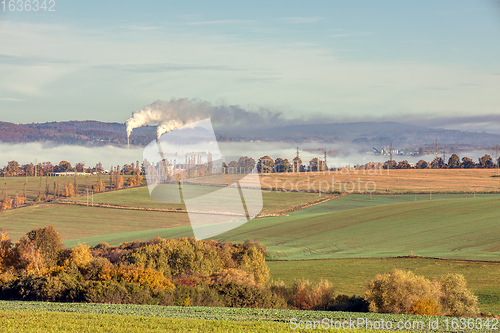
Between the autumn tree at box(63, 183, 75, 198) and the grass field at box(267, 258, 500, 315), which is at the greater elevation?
the autumn tree at box(63, 183, 75, 198)

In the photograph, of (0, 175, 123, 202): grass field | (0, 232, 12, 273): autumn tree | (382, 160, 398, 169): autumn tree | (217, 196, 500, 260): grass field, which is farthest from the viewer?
(382, 160, 398, 169): autumn tree

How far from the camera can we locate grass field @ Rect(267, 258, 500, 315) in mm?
35844

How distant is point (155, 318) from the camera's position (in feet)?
67.3

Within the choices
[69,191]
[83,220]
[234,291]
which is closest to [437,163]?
[69,191]

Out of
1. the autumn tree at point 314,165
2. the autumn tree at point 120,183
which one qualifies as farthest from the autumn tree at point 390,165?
the autumn tree at point 120,183

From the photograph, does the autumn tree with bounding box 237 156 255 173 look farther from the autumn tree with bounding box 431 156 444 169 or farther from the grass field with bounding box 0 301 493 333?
the grass field with bounding box 0 301 493 333

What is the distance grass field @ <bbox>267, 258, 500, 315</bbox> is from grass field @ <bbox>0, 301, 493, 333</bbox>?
12.8 m

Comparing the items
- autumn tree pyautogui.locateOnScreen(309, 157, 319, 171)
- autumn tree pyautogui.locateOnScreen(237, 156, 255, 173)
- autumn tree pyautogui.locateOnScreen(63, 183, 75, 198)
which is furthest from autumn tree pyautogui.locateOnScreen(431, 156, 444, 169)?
autumn tree pyautogui.locateOnScreen(63, 183, 75, 198)

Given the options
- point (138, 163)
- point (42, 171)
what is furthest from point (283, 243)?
point (42, 171)

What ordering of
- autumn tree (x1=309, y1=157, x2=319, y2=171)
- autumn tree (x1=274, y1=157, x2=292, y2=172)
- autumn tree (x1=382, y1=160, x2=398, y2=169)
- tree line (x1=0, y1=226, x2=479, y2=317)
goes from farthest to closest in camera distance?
1. autumn tree (x1=309, y1=157, x2=319, y2=171)
2. autumn tree (x1=382, y1=160, x2=398, y2=169)
3. autumn tree (x1=274, y1=157, x2=292, y2=172)
4. tree line (x1=0, y1=226, x2=479, y2=317)

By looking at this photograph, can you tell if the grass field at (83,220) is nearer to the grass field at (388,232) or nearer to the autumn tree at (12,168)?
the grass field at (388,232)

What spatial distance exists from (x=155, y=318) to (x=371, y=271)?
25.3m

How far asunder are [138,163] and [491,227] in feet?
327

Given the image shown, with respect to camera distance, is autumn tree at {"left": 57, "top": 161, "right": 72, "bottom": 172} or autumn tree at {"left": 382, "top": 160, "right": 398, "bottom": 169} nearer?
autumn tree at {"left": 382, "top": 160, "right": 398, "bottom": 169}
